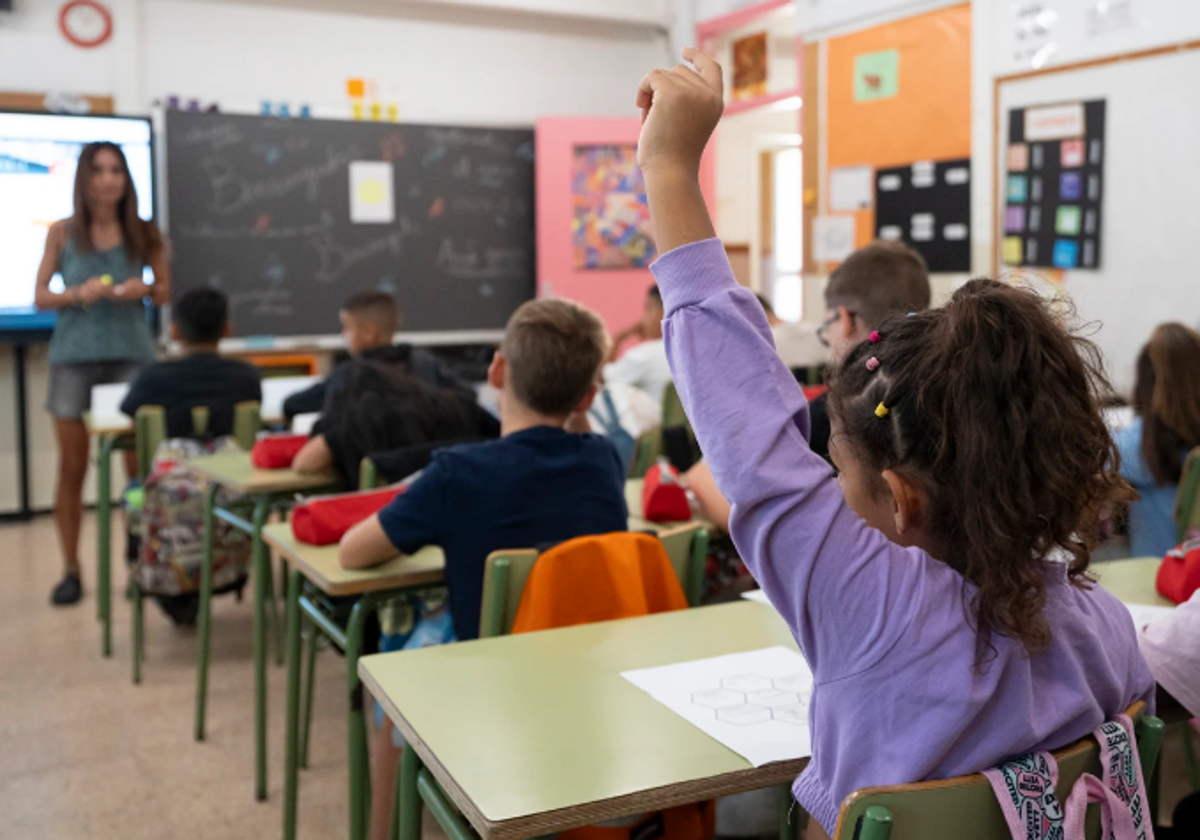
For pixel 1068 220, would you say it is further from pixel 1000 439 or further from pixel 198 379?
pixel 1000 439

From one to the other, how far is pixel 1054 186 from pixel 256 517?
12.0 feet

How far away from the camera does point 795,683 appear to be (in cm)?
135

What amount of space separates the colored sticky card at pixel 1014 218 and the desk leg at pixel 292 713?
148 inches

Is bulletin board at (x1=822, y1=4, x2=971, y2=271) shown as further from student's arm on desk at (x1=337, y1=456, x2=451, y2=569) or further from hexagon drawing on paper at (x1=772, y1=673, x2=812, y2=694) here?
hexagon drawing on paper at (x1=772, y1=673, x2=812, y2=694)

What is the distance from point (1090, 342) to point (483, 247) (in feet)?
19.2

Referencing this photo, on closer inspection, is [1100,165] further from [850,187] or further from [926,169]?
[850,187]

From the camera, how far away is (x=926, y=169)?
5387 mm

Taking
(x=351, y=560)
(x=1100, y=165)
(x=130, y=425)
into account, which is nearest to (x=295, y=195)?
(x=130, y=425)

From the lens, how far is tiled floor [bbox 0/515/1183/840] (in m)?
2.59

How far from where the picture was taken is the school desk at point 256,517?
8.79 feet

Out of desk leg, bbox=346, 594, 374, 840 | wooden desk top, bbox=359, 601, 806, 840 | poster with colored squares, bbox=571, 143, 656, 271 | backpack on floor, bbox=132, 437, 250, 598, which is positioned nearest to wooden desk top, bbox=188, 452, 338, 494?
backpack on floor, bbox=132, 437, 250, 598

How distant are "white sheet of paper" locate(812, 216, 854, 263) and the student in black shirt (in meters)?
3.24

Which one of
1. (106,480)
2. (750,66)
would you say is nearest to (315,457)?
(106,480)

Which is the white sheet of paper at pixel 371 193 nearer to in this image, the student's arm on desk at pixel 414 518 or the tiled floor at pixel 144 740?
the tiled floor at pixel 144 740
